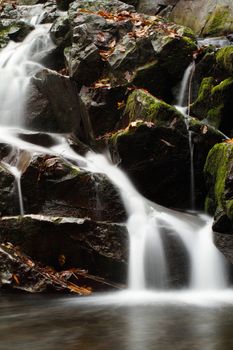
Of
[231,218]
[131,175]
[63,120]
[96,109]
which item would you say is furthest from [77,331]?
[63,120]

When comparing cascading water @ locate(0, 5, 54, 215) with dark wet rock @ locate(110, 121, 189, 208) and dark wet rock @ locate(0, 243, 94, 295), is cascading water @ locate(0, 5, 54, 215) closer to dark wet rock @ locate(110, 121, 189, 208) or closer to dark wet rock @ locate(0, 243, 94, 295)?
dark wet rock @ locate(110, 121, 189, 208)

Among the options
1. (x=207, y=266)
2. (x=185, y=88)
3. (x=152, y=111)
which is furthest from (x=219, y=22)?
(x=207, y=266)

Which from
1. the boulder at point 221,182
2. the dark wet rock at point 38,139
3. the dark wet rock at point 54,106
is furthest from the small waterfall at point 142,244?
the dark wet rock at point 54,106

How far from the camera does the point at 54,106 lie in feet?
34.2

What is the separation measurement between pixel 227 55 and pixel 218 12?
485cm

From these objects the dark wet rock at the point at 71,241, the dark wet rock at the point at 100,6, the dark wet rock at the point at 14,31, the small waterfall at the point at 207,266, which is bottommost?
the small waterfall at the point at 207,266

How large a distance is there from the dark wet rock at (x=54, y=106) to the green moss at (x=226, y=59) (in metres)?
3.35

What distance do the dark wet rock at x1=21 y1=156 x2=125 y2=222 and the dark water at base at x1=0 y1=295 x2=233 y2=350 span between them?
1.94m

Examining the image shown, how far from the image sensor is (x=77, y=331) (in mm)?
4059

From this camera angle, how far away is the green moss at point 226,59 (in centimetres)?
859

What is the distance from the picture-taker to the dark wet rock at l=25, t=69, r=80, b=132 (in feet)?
33.8

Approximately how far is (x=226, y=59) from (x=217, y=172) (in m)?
2.71

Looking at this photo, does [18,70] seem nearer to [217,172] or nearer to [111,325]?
[217,172]

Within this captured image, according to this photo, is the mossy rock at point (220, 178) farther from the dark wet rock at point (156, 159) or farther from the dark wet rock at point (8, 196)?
the dark wet rock at point (8, 196)
